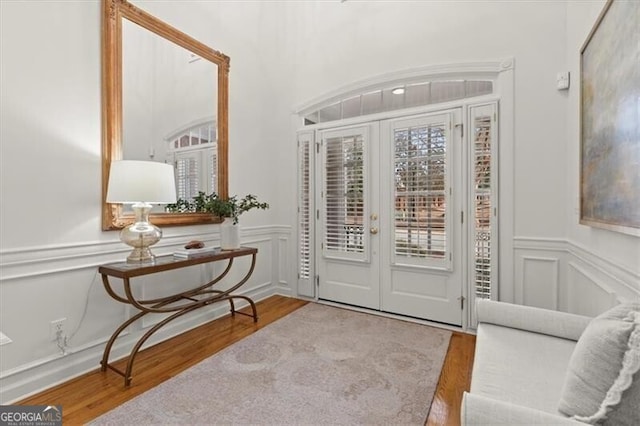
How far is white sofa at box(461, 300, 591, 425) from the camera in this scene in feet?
3.24

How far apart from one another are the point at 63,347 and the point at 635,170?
11.0 feet

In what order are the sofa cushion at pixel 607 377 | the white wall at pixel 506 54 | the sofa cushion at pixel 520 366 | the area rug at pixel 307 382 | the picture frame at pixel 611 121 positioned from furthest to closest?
1. the white wall at pixel 506 54
2. the area rug at pixel 307 382
3. the picture frame at pixel 611 121
4. the sofa cushion at pixel 520 366
5. the sofa cushion at pixel 607 377

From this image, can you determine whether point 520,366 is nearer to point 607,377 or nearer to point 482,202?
point 607,377

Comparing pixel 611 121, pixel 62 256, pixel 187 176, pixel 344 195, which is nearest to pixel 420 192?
pixel 344 195

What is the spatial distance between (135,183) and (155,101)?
0.94 meters

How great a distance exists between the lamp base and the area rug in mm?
879

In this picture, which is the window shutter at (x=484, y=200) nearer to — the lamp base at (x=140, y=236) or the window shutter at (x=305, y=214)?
the window shutter at (x=305, y=214)

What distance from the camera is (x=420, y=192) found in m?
3.25

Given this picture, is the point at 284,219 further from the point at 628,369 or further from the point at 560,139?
the point at 628,369

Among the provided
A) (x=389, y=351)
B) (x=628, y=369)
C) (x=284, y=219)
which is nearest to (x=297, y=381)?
(x=389, y=351)

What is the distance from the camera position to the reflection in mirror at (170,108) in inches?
101

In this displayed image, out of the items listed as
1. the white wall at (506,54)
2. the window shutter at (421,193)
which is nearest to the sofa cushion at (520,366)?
the white wall at (506,54)

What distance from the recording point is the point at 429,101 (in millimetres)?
3291

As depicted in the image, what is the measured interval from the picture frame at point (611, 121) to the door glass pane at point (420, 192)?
3.67 feet
